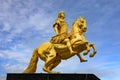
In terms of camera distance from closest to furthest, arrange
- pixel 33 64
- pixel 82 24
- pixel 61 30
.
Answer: pixel 82 24
pixel 61 30
pixel 33 64

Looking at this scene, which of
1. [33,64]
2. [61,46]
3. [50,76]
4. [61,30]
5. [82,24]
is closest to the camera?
[50,76]

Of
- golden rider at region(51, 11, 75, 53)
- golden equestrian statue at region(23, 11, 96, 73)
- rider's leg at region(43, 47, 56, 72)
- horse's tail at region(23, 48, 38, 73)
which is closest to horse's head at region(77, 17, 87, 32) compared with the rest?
golden equestrian statue at region(23, 11, 96, 73)

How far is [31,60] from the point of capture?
15.9 meters

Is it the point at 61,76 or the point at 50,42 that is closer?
the point at 61,76

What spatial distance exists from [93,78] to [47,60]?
6.41 ft

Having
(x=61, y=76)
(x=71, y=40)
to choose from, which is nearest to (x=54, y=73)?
(x=61, y=76)

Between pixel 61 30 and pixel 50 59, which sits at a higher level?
pixel 61 30

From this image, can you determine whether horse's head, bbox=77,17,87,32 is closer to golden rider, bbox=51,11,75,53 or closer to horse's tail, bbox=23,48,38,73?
golden rider, bbox=51,11,75,53

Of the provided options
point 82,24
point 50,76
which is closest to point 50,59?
point 50,76

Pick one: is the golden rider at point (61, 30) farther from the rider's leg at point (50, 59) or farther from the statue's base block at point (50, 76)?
the statue's base block at point (50, 76)

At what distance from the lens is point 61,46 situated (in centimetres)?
1519

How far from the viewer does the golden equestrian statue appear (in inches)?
592

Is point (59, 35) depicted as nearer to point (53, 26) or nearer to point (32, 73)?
point (53, 26)

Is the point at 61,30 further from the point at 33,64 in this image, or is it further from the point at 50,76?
the point at 50,76
